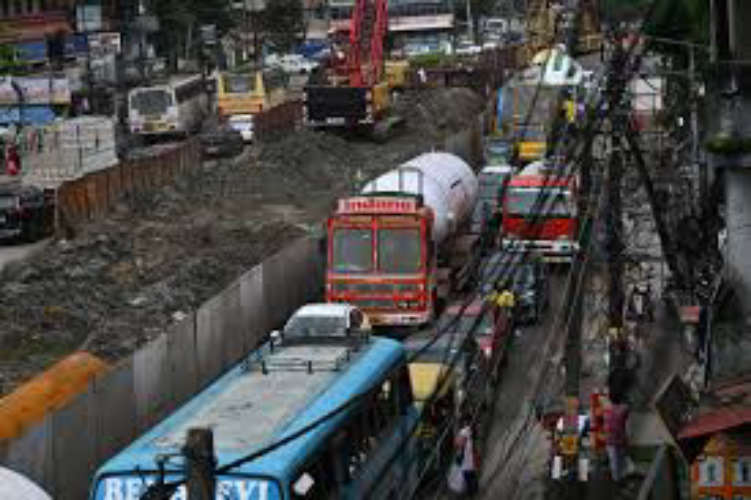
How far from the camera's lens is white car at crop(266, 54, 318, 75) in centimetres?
9400

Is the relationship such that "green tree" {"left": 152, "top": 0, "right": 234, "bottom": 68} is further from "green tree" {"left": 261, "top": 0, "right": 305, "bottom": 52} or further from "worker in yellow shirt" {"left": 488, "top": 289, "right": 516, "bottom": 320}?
"worker in yellow shirt" {"left": 488, "top": 289, "right": 516, "bottom": 320}

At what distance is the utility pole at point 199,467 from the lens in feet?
27.5

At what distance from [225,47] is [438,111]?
1612 inches

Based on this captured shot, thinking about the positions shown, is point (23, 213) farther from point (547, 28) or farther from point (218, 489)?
point (547, 28)

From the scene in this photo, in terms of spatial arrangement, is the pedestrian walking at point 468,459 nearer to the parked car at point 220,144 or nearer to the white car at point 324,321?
the white car at point 324,321

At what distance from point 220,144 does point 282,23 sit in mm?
57697

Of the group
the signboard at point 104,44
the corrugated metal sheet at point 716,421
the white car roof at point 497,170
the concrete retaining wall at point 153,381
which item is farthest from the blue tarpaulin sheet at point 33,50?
the corrugated metal sheet at point 716,421

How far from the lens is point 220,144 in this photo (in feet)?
175

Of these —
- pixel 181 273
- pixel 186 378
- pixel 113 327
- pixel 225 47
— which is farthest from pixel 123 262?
pixel 225 47

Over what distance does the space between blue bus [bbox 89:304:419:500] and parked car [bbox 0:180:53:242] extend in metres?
20.7

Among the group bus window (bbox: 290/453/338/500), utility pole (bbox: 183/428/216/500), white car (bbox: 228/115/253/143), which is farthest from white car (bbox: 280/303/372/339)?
white car (bbox: 228/115/253/143)

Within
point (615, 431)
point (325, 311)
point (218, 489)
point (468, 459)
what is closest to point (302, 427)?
point (218, 489)

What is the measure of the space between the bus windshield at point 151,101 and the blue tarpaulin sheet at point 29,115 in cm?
422

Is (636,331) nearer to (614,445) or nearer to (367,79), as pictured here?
(614,445)
